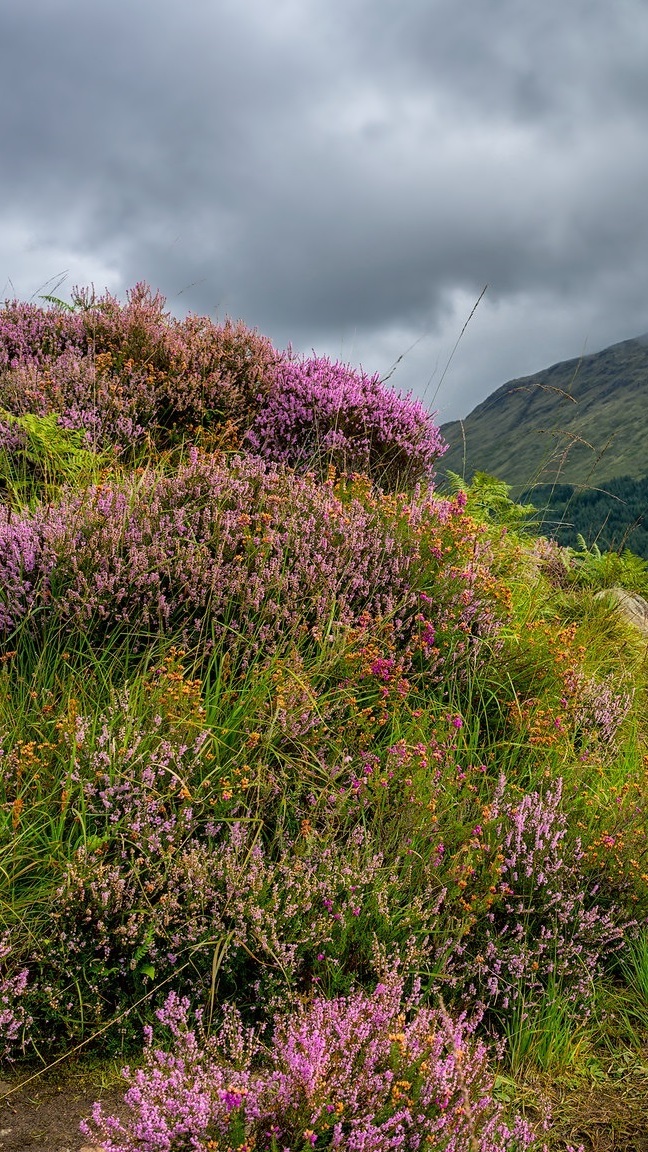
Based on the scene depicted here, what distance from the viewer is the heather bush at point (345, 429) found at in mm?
5906

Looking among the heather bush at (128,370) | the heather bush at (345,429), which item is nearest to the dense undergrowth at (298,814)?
the heather bush at (128,370)

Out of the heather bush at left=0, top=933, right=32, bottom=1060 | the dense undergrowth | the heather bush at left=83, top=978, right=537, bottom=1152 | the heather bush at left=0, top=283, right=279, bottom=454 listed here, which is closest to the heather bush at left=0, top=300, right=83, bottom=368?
the heather bush at left=0, top=283, right=279, bottom=454

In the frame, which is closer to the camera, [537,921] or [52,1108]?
[52,1108]

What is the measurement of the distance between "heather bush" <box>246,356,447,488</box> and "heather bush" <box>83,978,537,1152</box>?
4108 mm

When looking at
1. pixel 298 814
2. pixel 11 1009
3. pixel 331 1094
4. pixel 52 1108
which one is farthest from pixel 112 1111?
pixel 298 814

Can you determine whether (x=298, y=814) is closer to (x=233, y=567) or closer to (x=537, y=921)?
(x=537, y=921)

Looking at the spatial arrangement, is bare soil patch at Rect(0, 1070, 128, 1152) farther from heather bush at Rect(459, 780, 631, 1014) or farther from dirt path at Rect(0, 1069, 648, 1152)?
heather bush at Rect(459, 780, 631, 1014)

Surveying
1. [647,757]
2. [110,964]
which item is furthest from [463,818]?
[110,964]

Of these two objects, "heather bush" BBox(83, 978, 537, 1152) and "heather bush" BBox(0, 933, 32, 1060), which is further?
"heather bush" BBox(0, 933, 32, 1060)

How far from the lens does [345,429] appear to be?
6.13 meters

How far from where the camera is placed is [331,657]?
352 centimetres

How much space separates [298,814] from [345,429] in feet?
12.5

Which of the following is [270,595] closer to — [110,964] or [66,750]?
Answer: [66,750]

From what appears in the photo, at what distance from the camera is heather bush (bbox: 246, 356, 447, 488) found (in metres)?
5.91
